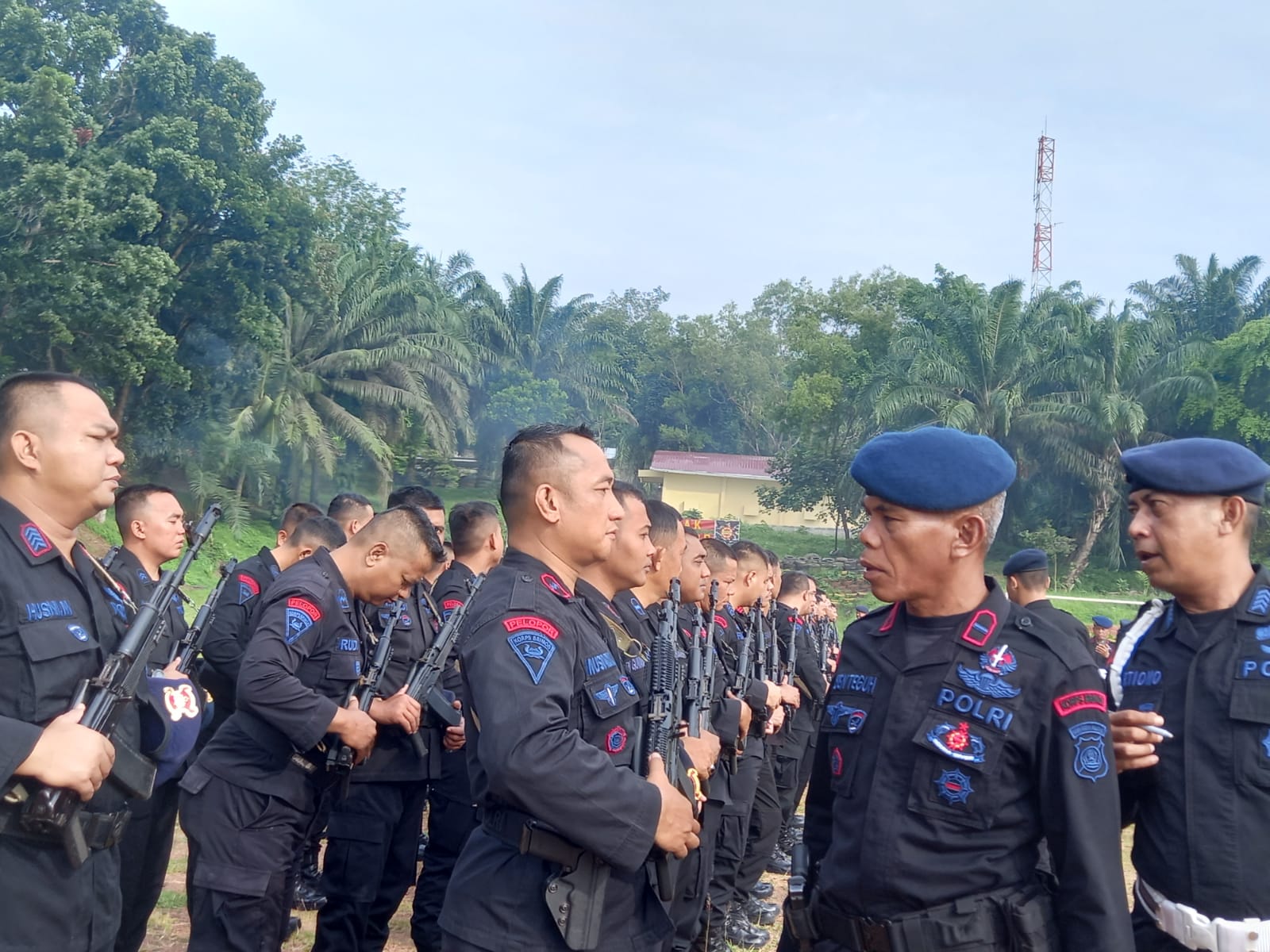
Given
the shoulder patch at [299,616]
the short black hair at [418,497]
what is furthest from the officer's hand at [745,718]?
the short black hair at [418,497]

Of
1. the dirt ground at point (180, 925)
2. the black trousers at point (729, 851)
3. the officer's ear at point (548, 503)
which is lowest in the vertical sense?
the dirt ground at point (180, 925)

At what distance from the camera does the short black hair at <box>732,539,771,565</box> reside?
24.6 ft

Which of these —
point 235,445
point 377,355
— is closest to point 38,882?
point 235,445

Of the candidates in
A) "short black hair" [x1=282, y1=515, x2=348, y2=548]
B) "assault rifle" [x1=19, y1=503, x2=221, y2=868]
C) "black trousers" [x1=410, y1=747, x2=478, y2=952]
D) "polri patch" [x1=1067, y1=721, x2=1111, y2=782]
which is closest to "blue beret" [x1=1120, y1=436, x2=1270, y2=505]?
"polri patch" [x1=1067, y1=721, x2=1111, y2=782]

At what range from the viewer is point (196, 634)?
5461 mm

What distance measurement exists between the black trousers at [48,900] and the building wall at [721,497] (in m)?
36.4

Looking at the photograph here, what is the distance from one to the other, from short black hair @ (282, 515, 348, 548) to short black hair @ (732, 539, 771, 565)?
2.66 m

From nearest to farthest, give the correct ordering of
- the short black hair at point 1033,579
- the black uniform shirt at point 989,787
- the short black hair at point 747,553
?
the black uniform shirt at point 989,787 → the short black hair at point 1033,579 → the short black hair at point 747,553

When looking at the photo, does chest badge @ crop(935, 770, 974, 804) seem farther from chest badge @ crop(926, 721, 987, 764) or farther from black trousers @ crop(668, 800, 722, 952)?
black trousers @ crop(668, 800, 722, 952)

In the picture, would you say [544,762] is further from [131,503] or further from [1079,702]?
[131,503]

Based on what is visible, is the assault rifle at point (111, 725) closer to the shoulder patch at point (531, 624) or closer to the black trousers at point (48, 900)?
the black trousers at point (48, 900)

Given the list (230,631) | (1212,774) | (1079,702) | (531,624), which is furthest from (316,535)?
(1212,774)

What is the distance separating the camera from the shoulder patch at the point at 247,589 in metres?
5.77

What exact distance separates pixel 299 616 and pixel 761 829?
134 inches
